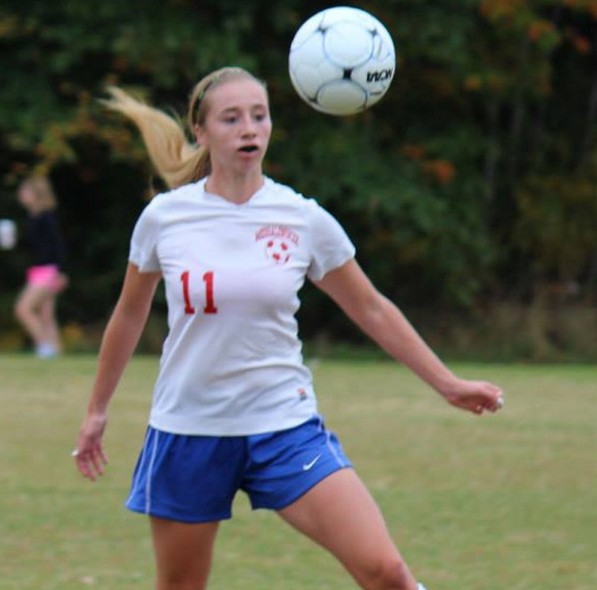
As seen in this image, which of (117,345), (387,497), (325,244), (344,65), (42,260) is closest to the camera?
(325,244)

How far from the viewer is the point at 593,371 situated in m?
17.5

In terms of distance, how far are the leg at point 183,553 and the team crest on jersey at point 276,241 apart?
30.0 inches

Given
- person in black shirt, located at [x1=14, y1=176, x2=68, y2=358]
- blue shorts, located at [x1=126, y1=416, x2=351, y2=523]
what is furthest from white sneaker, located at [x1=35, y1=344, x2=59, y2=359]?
blue shorts, located at [x1=126, y1=416, x2=351, y2=523]

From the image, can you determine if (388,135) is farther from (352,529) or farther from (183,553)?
(352,529)

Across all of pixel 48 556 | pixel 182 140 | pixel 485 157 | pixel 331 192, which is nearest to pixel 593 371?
pixel 331 192

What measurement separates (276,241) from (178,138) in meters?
0.70

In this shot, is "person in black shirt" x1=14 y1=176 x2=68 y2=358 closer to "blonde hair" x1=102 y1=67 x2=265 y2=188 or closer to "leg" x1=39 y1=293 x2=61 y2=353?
"leg" x1=39 y1=293 x2=61 y2=353

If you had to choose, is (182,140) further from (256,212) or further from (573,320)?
(573,320)

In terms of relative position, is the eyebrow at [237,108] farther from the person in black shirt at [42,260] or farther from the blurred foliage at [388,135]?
the blurred foliage at [388,135]

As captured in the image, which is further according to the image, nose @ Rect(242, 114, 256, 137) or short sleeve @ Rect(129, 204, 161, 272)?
short sleeve @ Rect(129, 204, 161, 272)

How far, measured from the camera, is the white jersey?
465 cm

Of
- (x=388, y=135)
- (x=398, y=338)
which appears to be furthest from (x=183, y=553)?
(x=388, y=135)

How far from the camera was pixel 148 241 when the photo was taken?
478cm

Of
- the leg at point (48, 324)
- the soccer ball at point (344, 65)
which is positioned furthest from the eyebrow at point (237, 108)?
the leg at point (48, 324)
